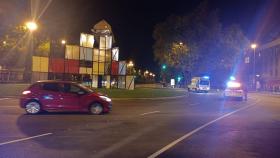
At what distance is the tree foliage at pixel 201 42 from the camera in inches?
2953

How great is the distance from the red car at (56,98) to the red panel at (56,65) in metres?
→ 29.2

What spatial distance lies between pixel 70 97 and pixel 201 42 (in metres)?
57.9

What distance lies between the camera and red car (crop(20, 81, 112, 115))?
1991 cm

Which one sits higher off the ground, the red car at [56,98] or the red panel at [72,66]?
the red panel at [72,66]

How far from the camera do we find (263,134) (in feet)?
47.5

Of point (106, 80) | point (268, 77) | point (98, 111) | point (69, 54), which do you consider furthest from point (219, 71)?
point (98, 111)

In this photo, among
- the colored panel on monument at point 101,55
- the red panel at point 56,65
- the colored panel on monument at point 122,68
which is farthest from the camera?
the colored panel on monument at point 122,68

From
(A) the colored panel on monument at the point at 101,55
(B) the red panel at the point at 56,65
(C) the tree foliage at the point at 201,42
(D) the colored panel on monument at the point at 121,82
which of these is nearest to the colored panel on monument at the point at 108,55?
(A) the colored panel on monument at the point at 101,55

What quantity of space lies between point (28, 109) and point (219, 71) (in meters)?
70.4

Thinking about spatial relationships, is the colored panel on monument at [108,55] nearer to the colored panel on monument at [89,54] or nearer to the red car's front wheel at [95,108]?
the colored panel on monument at [89,54]

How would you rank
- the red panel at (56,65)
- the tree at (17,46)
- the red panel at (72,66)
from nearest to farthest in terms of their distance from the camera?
the tree at (17,46)
the red panel at (56,65)
the red panel at (72,66)

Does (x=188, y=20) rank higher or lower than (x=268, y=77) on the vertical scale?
higher

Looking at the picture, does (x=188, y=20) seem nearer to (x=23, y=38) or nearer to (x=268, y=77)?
(x=268, y=77)

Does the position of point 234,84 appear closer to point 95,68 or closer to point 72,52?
point 95,68
